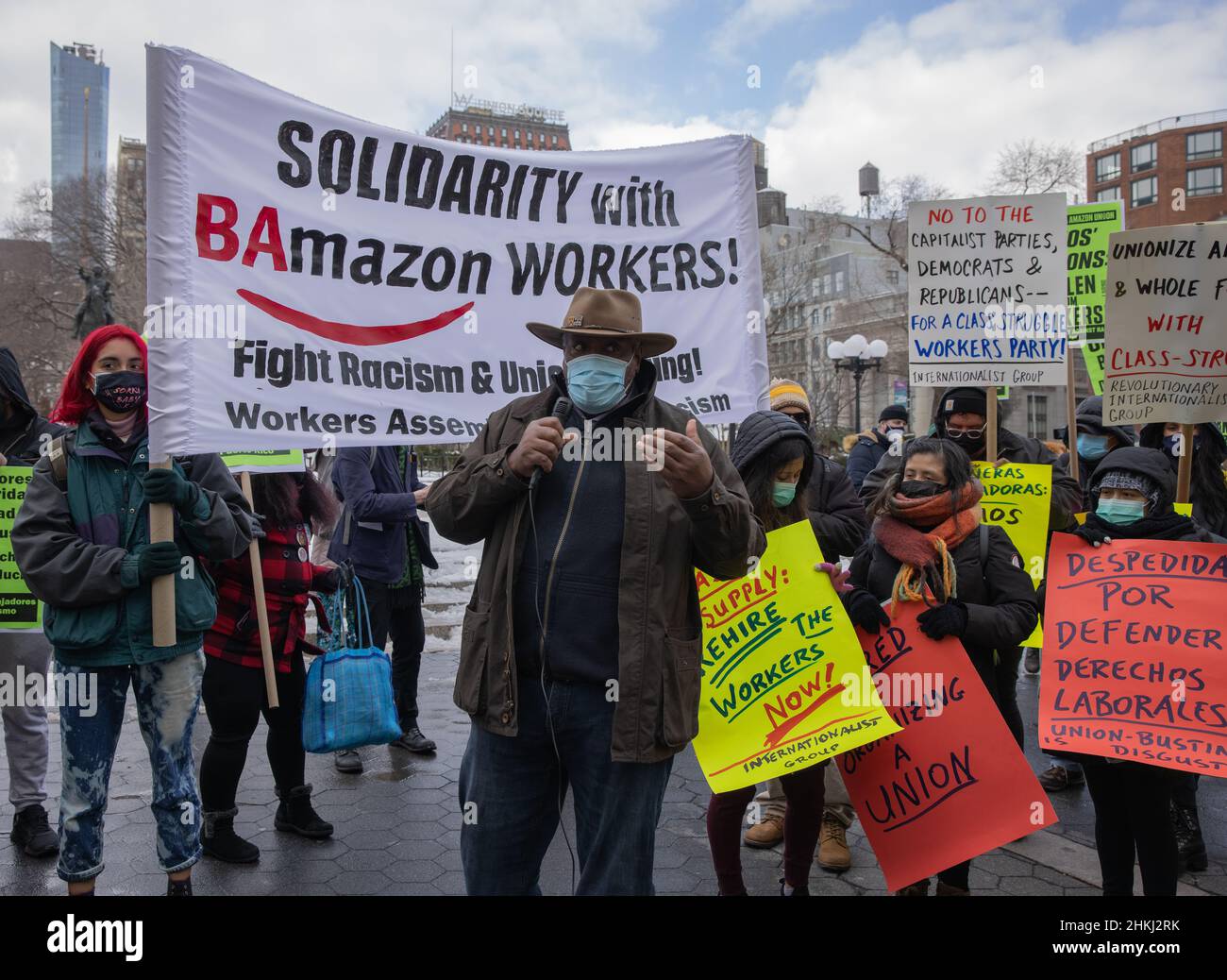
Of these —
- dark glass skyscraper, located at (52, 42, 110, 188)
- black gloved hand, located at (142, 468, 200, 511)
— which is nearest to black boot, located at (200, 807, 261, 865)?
black gloved hand, located at (142, 468, 200, 511)

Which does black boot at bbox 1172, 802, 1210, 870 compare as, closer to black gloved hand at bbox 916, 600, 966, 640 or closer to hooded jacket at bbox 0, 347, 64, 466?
black gloved hand at bbox 916, 600, 966, 640

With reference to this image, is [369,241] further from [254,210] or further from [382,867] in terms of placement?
[382,867]

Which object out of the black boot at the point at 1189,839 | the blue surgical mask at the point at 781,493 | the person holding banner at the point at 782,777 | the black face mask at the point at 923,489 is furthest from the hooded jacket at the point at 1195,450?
the blue surgical mask at the point at 781,493

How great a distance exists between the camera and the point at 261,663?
4.23 metres

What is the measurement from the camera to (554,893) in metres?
3.87

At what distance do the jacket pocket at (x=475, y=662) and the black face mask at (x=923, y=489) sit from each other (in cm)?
184

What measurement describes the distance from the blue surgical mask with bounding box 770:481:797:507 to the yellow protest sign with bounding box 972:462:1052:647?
5.57 feet

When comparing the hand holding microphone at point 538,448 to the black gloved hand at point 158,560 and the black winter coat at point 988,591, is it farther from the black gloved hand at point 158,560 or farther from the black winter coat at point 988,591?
the black winter coat at point 988,591

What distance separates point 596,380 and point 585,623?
0.67 m

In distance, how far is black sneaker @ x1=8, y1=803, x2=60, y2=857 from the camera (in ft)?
13.7

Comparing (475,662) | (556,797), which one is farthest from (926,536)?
(475,662)

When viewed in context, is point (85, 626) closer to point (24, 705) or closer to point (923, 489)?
point (24, 705)
